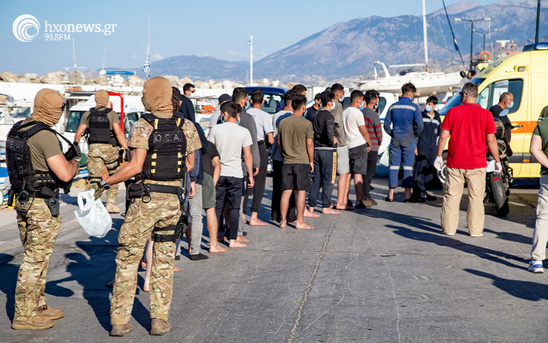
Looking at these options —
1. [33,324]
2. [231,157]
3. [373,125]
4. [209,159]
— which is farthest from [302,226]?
[33,324]

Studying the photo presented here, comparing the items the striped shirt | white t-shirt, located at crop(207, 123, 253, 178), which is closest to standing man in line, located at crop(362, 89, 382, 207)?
the striped shirt

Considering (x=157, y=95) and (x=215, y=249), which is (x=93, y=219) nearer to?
(x=157, y=95)

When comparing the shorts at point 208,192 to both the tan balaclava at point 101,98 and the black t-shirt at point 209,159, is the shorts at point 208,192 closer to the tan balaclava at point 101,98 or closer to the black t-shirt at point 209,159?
the black t-shirt at point 209,159

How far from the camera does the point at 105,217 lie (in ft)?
17.1

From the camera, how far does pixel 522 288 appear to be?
19.8ft

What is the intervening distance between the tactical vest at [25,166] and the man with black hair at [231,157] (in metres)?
3.02

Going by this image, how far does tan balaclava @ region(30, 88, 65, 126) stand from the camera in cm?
494

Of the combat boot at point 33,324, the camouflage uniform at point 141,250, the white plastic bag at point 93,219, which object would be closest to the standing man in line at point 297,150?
the white plastic bag at point 93,219

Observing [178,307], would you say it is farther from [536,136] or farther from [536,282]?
[536,136]

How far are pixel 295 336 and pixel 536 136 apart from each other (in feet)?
12.2

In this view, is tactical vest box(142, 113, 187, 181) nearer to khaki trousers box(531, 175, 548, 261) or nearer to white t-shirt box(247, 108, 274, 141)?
khaki trousers box(531, 175, 548, 261)

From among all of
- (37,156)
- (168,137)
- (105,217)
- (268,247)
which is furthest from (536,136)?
(37,156)

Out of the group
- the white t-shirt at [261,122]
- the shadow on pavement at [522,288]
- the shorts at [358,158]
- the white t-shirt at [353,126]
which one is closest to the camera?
the shadow on pavement at [522,288]

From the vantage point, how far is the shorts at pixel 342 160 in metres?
10.3
